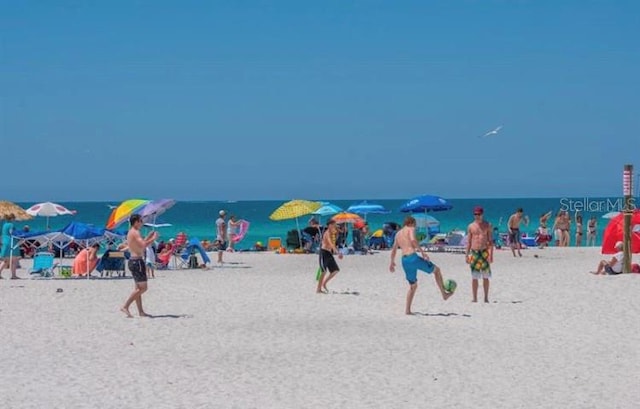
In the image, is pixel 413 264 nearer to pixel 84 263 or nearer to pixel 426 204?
pixel 84 263

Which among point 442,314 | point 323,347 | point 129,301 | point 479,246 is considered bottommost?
point 323,347

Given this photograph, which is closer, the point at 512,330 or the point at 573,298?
the point at 512,330

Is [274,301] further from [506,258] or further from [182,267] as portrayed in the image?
[506,258]

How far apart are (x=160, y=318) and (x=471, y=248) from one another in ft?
14.4

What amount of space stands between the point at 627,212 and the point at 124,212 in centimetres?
1042

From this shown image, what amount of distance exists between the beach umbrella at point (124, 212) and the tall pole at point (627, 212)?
10077mm

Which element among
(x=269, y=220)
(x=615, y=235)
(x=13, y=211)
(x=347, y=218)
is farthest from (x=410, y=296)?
(x=269, y=220)

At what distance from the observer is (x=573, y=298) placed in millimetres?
13844

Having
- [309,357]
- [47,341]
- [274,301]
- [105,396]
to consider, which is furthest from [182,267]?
[105,396]

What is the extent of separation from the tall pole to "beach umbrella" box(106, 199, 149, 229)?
10.1m

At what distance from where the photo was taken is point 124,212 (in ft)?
66.8

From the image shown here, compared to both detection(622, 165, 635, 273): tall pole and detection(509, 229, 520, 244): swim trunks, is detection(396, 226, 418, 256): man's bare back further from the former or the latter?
detection(509, 229, 520, 244): swim trunks

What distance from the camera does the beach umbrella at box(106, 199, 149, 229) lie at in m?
20.0

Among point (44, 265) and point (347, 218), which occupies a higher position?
point (347, 218)
